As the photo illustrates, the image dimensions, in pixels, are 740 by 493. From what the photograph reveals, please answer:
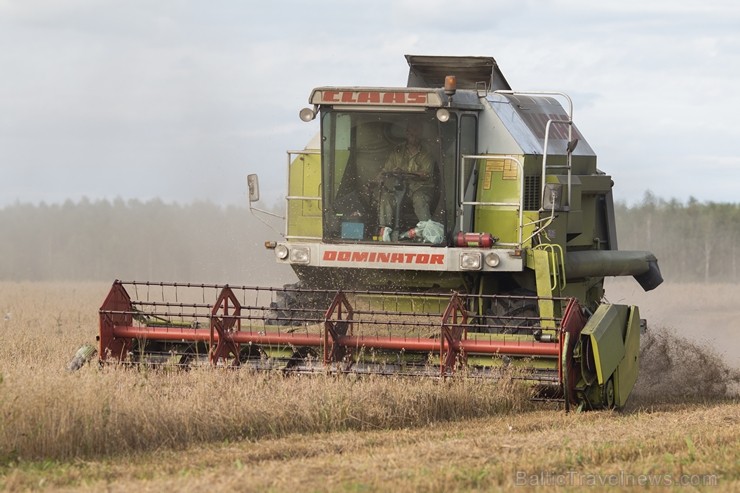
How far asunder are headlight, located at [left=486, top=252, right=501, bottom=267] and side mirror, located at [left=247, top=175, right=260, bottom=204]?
1.92 metres

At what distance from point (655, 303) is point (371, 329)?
1059 cm

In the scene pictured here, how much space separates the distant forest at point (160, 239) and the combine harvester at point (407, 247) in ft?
44.6

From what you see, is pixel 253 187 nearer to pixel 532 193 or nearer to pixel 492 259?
pixel 492 259

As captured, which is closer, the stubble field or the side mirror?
the stubble field

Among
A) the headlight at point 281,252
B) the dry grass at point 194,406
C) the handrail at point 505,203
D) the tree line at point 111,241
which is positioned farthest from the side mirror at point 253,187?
the tree line at point 111,241

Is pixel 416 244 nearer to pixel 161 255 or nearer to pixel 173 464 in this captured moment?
pixel 173 464

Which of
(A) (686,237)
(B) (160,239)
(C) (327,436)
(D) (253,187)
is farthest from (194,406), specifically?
(A) (686,237)

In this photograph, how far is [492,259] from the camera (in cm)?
934

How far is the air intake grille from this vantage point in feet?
31.9

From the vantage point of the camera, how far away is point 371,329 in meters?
9.23

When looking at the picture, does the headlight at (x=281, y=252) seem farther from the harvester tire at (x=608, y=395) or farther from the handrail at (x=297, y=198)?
the harvester tire at (x=608, y=395)

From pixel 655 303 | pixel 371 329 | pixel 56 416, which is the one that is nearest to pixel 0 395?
pixel 56 416

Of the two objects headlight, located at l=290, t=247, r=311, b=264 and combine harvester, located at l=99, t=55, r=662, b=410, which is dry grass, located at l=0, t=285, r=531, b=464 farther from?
headlight, located at l=290, t=247, r=311, b=264

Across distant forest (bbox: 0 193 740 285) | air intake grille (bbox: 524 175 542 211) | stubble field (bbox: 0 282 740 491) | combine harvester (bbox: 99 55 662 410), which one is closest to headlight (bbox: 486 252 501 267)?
combine harvester (bbox: 99 55 662 410)
